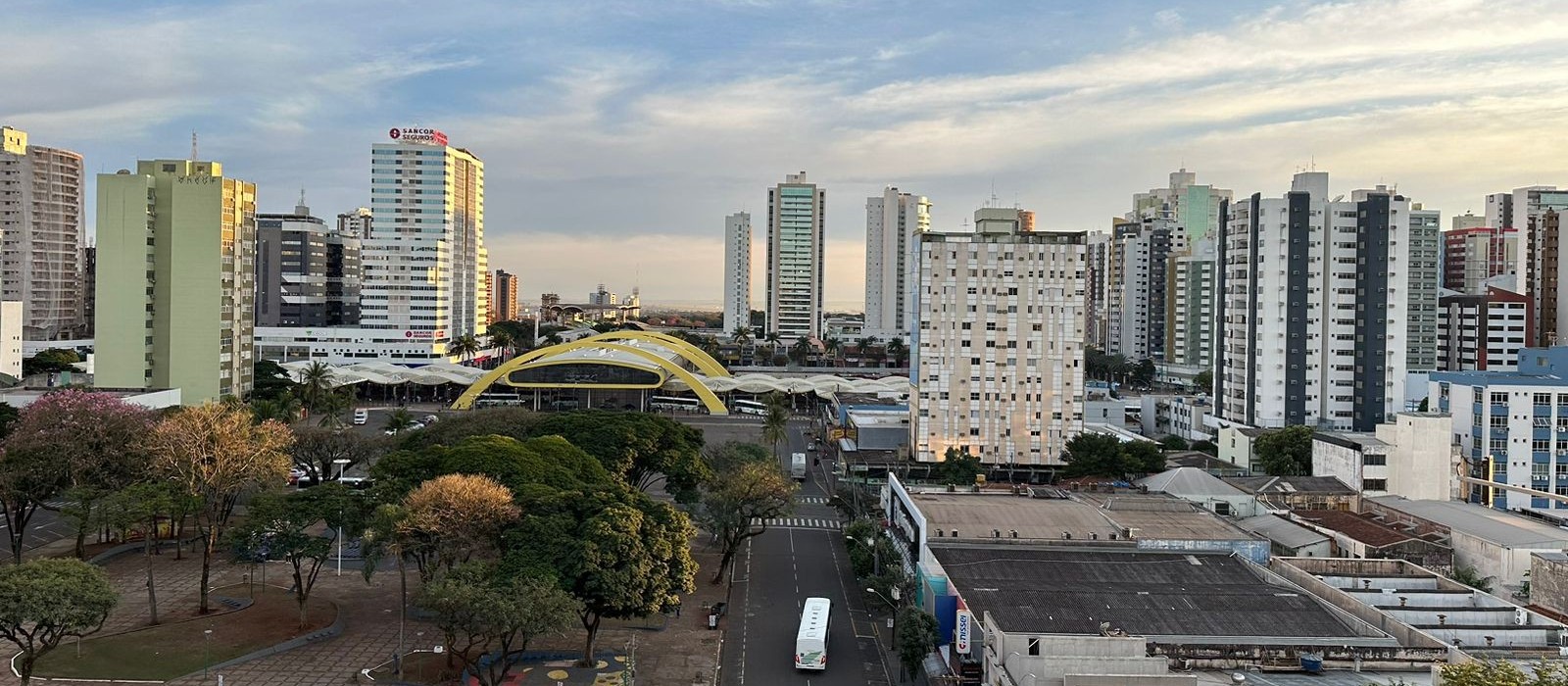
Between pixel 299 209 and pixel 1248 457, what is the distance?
14661 cm

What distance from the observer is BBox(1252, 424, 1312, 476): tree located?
63.5 m

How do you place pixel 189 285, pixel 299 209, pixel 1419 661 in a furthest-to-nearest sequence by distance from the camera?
1. pixel 299 209
2. pixel 189 285
3. pixel 1419 661

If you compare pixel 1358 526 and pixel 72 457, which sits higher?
pixel 72 457

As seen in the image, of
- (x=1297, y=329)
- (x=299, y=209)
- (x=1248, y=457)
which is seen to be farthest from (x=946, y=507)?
(x=299, y=209)

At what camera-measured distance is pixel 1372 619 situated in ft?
101

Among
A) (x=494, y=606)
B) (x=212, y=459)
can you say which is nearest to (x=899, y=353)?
(x=212, y=459)

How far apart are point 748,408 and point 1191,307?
63400 millimetres

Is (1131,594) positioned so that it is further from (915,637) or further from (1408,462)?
(1408,462)

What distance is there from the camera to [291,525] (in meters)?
36.2

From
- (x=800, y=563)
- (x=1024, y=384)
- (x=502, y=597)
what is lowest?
(x=800, y=563)

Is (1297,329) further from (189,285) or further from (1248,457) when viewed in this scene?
(189,285)

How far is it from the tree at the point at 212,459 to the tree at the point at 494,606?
44.3 feet

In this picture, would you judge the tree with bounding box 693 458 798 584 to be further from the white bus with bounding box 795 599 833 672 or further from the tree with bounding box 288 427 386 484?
the tree with bounding box 288 427 386 484

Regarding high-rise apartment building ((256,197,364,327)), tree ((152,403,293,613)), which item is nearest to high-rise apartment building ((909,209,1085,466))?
tree ((152,403,293,613))
